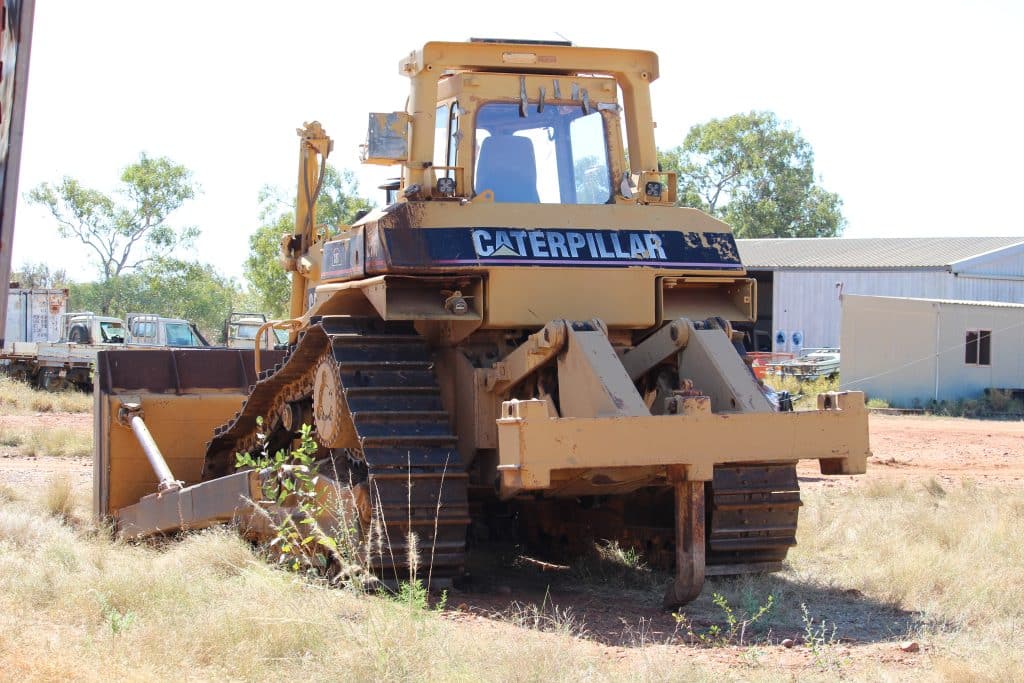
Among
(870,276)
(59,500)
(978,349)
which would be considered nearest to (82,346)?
(978,349)

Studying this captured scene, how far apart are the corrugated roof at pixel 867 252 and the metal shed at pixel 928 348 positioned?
10298 millimetres

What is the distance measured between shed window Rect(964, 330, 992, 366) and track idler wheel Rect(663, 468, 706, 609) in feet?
70.6

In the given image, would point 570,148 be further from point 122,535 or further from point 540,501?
point 122,535

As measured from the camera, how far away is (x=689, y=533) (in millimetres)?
6695

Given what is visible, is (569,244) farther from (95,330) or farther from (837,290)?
(837,290)

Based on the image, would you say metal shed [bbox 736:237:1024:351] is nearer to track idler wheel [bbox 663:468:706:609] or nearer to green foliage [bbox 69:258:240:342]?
green foliage [bbox 69:258:240:342]

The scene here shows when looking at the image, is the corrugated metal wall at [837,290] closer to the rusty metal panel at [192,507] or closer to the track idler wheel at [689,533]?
the rusty metal panel at [192,507]

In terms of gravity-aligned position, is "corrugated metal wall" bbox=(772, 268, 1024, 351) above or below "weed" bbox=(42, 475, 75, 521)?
above

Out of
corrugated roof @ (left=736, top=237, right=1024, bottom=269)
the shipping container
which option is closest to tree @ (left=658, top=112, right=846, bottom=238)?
corrugated roof @ (left=736, top=237, right=1024, bottom=269)

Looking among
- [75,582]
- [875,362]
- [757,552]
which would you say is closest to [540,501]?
[757,552]

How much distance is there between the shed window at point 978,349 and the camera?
26.6 meters

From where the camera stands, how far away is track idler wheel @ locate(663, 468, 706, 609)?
664 centimetres

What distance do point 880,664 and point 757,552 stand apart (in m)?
2.12

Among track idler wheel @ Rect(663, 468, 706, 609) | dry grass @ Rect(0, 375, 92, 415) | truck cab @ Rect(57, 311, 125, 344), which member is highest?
truck cab @ Rect(57, 311, 125, 344)
